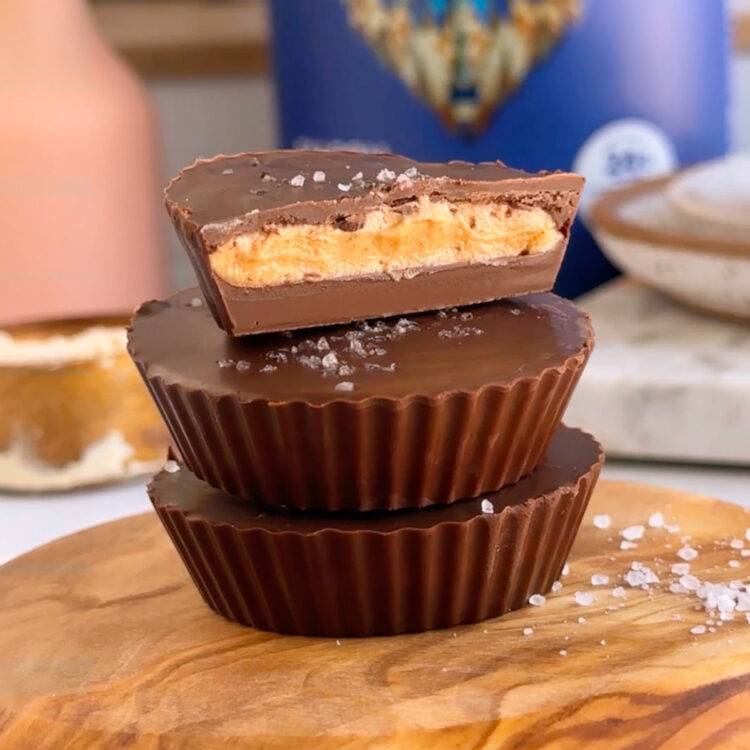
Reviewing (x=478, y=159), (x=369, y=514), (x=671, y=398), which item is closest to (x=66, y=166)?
A: (x=478, y=159)

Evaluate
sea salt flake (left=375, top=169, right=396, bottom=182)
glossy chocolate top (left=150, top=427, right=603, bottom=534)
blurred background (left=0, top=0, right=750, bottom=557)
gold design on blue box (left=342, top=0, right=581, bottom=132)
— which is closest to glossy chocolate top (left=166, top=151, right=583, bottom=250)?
sea salt flake (left=375, top=169, right=396, bottom=182)

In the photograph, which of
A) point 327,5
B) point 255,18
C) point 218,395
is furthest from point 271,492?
point 255,18

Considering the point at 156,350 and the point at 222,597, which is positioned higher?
the point at 156,350

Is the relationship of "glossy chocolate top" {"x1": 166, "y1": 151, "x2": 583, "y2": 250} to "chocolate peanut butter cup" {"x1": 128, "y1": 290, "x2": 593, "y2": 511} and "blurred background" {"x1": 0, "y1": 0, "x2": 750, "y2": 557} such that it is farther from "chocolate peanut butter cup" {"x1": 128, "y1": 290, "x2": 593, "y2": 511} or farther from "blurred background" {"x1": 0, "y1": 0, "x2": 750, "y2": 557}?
"blurred background" {"x1": 0, "y1": 0, "x2": 750, "y2": 557}

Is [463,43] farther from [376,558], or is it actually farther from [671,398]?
[376,558]

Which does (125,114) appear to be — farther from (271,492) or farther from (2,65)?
(271,492)

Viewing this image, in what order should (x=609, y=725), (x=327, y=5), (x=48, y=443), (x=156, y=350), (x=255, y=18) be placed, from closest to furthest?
(x=609, y=725)
(x=156, y=350)
(x=48, y=443)
(x=327, y=5)
(x=255, y=18)
